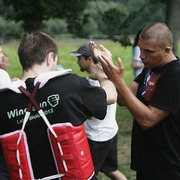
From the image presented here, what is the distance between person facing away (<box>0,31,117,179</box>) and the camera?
2.58 m

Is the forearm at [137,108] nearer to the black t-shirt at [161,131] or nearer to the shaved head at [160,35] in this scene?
the black t-shirt at [161,131]

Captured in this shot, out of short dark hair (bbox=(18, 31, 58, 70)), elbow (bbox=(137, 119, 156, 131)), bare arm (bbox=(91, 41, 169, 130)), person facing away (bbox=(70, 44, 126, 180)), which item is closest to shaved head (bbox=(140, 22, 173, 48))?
bare arm (bbox=(91, 41, 169, 130))

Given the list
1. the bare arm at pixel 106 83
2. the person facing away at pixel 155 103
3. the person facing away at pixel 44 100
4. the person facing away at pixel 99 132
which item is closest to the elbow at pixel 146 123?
the person facing away at pixel 155 103

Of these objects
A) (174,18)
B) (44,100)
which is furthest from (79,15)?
(44,100)

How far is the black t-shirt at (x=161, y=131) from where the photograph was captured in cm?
295

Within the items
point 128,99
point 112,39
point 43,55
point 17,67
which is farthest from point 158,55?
point 17,67

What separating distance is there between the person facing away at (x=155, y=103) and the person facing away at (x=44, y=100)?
27cm

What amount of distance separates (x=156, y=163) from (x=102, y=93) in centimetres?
78

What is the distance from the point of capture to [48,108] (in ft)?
8.45

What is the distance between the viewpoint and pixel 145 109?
294cm

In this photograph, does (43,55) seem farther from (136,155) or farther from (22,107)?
(136,155)

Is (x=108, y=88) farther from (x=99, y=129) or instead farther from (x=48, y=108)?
(x=99, y=129)

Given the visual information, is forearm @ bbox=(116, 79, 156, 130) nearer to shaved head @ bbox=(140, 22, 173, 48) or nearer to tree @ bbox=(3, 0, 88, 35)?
shaved head @ bbox=(140, 22, 173, 48)

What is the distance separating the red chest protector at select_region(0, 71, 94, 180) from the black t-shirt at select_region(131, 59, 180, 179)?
0.62 m
